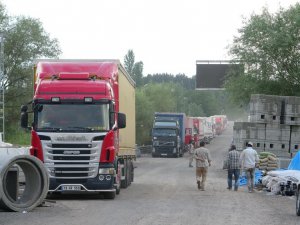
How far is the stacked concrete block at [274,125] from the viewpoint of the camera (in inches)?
1328

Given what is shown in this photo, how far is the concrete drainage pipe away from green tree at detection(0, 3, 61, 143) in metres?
53.6

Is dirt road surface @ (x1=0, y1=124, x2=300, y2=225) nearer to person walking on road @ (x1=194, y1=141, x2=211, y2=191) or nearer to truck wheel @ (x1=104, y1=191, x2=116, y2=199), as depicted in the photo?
truck wheel @ (x1=104, y1=191, x2=116, y2=199)

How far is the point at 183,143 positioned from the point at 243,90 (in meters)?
18.8

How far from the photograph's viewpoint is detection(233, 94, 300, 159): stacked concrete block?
→ 1328 inches

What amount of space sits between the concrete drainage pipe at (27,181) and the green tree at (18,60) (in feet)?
176

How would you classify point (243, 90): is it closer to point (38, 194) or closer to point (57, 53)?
point (57, 53)

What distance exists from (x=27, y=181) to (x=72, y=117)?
2.51 metres

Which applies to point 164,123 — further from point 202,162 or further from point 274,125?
point 202,162

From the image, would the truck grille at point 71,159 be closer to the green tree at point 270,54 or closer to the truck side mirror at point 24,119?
the truck side mirror at point 24,119

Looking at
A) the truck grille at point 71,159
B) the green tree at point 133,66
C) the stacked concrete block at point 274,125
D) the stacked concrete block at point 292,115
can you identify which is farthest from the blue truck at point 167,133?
the green tree at point 133,66

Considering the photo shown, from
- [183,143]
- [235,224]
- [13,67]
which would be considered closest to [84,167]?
[235,224]

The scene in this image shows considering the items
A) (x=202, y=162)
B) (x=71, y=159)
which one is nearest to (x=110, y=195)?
(x=71, y=159)

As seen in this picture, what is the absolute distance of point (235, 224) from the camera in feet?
47.4

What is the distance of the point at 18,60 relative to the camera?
7244cm
